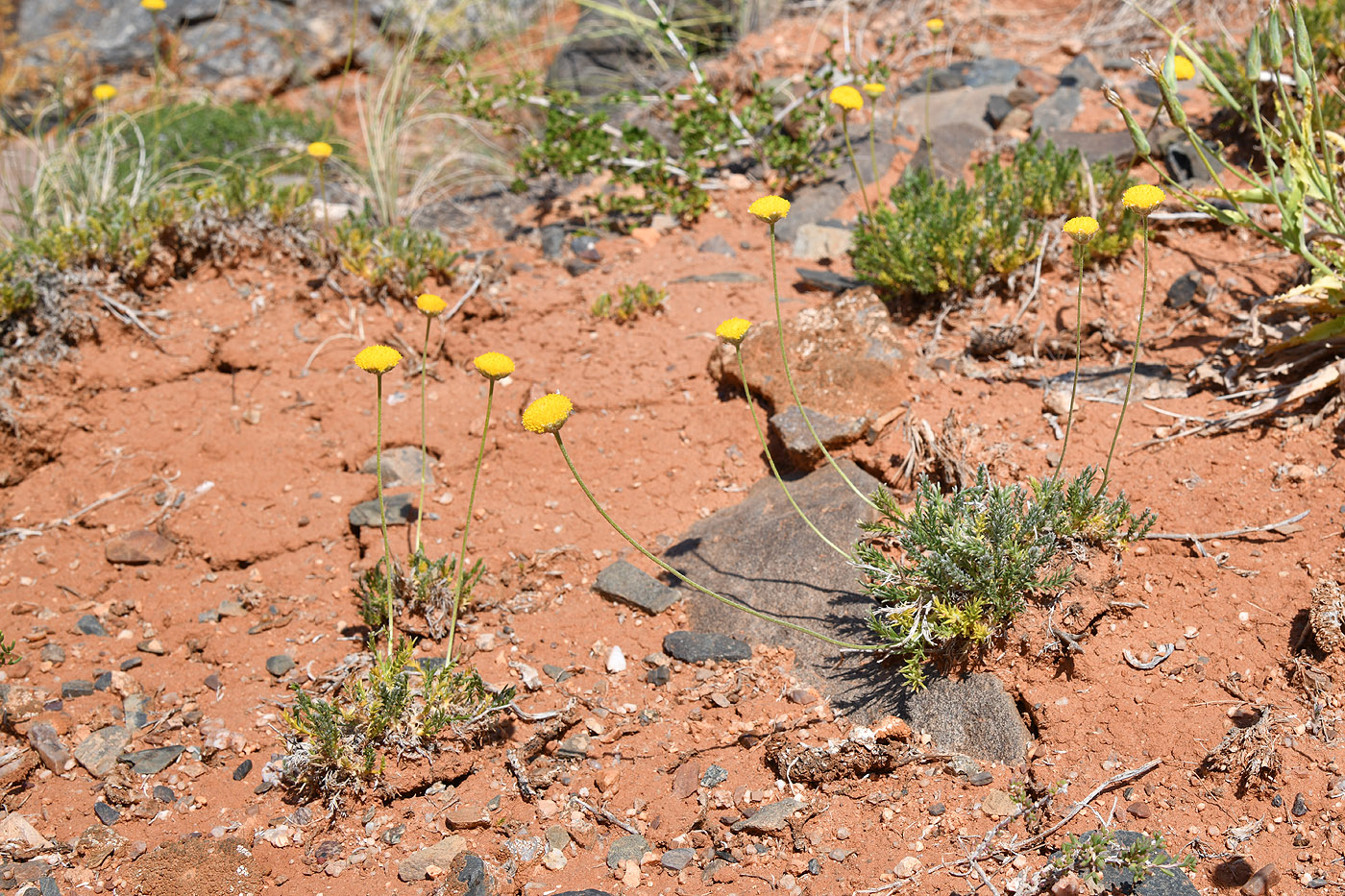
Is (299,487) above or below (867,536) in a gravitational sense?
below

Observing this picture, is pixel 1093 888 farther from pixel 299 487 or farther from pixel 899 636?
pixel 299 487

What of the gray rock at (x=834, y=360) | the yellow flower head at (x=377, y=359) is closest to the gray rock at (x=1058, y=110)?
the gray rock at (x=834, y=360)

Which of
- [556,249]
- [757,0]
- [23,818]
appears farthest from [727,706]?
[757,0]

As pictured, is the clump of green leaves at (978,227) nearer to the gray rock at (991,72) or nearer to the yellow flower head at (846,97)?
the yellow flower head at (846,97)

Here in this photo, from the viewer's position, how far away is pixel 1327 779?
2396 millimetres

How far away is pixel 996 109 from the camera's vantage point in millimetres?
5707

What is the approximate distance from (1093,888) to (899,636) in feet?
2.71

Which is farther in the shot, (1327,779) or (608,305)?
(608,305)

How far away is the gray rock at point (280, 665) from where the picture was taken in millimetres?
3336

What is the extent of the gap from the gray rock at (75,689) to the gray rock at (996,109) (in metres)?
5.26

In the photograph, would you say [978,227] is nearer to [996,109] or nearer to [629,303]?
[629,303]

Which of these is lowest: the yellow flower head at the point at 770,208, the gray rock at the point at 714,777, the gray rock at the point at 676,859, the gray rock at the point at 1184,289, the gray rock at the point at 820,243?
the gray rock at the point at 676,859

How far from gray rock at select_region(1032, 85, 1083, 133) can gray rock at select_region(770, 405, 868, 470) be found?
2.78 m

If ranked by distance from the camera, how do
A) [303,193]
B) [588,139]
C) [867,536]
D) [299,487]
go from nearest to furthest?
[867,536] < [299,487] < [303,193] < [588,139]
